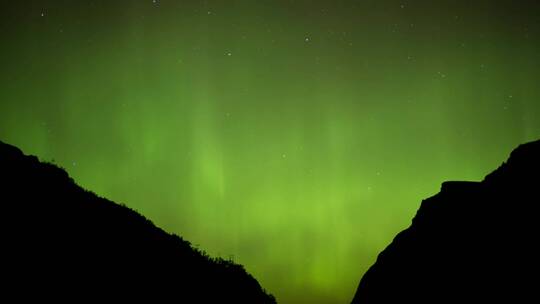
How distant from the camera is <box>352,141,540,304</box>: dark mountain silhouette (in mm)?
21938

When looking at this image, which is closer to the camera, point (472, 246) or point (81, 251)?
point (81, 251)

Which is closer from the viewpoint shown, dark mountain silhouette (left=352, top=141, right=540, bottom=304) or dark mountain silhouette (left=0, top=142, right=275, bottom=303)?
dark mountain silhouette (left=0, top=142, right=275, bottom=303)

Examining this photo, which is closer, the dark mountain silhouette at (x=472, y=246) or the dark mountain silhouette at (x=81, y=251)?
the dark mountain silhouette at (x=81, y=251)

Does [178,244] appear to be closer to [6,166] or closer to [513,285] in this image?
[6,166]

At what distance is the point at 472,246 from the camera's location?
25266 millimetres

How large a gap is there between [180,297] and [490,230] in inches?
723

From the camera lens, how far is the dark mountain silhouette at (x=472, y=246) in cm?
2194

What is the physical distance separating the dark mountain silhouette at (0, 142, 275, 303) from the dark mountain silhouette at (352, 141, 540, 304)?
12.4m

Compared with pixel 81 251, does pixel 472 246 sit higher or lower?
higher

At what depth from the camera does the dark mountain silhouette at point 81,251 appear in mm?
20078

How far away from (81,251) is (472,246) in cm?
2129

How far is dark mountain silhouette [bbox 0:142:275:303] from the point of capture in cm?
2008

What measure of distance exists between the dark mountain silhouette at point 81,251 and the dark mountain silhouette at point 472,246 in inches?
487

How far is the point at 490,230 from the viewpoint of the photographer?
82.1ft
